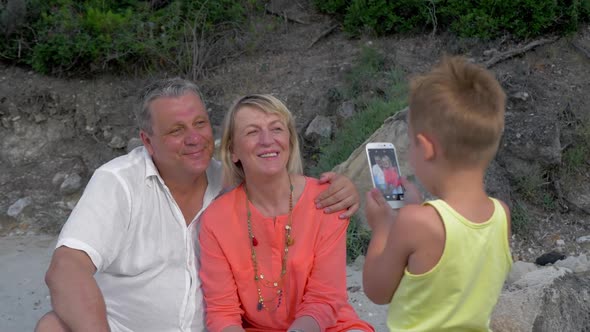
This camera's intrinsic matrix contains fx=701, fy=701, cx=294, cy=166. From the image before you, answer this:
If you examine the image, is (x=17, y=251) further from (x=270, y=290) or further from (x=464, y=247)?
(x=464, y=247)

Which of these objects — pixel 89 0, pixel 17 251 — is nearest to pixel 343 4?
pixel 89 0

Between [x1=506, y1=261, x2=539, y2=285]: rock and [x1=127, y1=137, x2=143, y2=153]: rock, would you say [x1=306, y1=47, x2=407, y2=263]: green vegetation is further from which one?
[x1=127, y1=137, x2=143, y2=153]: rock

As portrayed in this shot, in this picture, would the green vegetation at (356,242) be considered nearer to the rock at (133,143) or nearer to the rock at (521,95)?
the rock at (521,95)

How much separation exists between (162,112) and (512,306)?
180 centimetres

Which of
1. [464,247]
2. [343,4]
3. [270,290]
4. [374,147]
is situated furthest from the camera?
[343,4]

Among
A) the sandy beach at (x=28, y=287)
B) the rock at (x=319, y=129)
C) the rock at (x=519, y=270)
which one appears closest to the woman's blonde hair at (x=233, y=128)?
the sandy beach at (x=28, y=287)

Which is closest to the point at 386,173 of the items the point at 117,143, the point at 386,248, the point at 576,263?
the point at 386,248

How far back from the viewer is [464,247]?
1903mm

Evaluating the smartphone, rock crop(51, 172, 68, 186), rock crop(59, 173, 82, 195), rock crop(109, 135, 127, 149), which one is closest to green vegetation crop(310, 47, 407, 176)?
rock crop(109, 135, 127, 149)

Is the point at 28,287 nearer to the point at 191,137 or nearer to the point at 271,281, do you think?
the point at 191,137

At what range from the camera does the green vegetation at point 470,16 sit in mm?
6203

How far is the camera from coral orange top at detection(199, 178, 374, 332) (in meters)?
2.73

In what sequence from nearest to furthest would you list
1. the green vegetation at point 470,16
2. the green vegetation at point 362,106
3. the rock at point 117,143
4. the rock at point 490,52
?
the green vegetation at point 362,106 → the green vegetation at point 470,16 → the rock at point 490,52 → the rock at point 117,143

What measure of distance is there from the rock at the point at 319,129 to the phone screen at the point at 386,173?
3650mm
